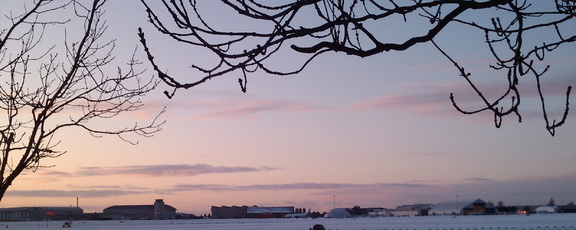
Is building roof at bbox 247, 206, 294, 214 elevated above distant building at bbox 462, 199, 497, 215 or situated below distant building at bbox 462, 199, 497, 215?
above

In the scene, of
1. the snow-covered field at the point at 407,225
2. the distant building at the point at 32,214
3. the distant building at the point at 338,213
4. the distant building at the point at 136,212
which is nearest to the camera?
the snow-covered field at the point at 407,225

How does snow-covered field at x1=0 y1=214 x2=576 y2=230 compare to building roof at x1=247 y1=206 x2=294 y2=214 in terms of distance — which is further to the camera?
building roof at x1=247 y1=206 x2=294 y2=214

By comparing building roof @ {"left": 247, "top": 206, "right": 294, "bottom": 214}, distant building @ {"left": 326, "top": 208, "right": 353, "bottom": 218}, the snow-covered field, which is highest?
building roof @ {"left": 247, "top": 206, "right": 294, "bottom": 214}

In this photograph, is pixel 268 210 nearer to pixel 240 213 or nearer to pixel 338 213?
pixel 240 213

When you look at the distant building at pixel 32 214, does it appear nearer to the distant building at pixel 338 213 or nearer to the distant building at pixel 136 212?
the distant building at pixel 136 212

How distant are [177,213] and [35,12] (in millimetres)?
151111

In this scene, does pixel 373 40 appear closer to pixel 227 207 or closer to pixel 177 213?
pixel 227 207

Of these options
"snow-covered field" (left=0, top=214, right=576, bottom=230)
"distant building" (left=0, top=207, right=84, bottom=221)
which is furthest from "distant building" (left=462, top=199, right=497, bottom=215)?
"distant building" (left=0, top=207, right=84, bottom=221)

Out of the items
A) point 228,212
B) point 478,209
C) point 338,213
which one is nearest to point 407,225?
point 338,213

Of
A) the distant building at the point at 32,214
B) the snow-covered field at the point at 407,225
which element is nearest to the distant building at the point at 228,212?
the distant building at the point at 32,214

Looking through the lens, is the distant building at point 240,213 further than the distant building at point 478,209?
Yes

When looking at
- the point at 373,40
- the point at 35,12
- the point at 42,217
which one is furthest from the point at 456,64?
the point at 42,217

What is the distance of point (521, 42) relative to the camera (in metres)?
3.40

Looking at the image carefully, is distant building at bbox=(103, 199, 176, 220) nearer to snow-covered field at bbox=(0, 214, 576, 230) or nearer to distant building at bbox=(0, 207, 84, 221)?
distant building at bbox=(0, 207, 84, 221)
